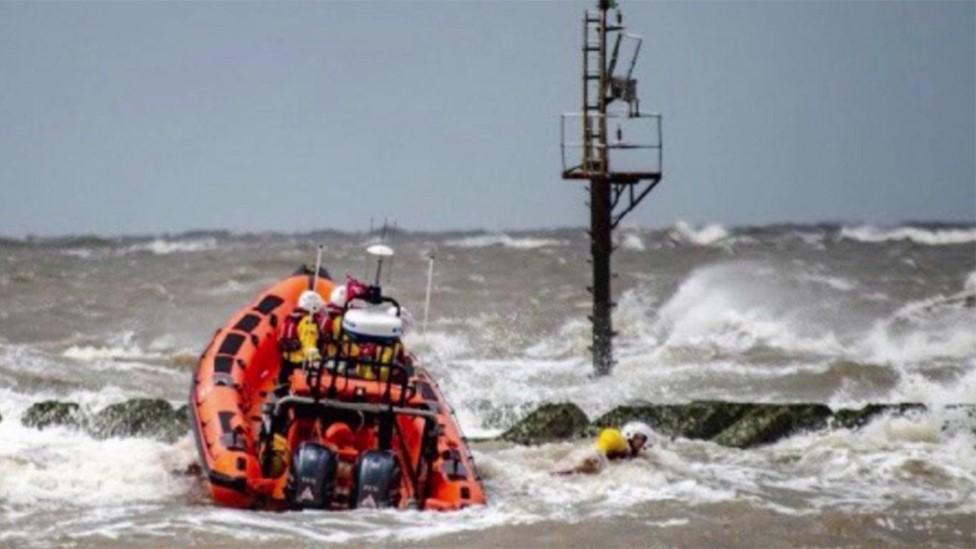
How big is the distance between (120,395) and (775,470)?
9.01 meters

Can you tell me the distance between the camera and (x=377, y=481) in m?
11.7

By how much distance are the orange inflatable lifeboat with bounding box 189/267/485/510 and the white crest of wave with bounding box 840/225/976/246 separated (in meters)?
59.9

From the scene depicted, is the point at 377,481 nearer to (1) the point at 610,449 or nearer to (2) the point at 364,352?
(2) the point at 364,352

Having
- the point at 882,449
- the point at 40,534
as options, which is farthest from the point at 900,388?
the point at 40,534

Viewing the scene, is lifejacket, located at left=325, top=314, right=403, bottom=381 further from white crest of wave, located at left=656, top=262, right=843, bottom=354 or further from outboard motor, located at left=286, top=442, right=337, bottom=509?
white crest of wave, located at left=656, top=262, right=843, bottom=354

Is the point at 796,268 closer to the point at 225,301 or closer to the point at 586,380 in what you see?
the point at 225,301

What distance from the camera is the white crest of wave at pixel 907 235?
234 feet

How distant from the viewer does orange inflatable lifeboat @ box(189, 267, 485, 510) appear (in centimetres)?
1172

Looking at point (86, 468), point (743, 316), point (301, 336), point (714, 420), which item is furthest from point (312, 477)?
point (743, 316)

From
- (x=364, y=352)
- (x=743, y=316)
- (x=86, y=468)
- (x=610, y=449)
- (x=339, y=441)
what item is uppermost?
(x=364, y=352)

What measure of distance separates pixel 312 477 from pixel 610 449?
3206 mm

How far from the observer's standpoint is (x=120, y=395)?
19.7 m

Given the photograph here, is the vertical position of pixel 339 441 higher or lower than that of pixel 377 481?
higher

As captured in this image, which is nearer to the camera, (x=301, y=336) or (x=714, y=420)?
(x=301, y=336)
